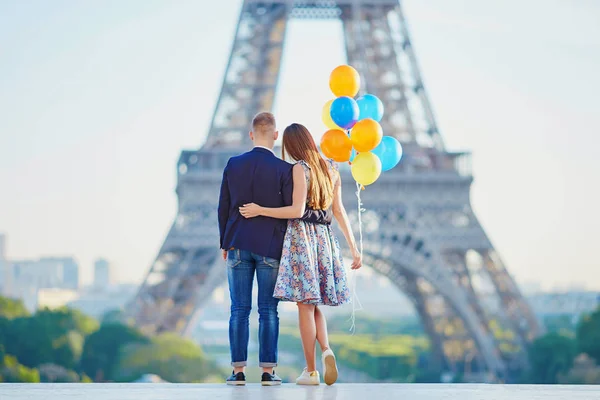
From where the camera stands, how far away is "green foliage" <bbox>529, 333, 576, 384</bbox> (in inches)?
1097

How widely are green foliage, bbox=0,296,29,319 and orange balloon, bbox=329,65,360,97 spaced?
90.4ft

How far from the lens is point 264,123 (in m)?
7.00

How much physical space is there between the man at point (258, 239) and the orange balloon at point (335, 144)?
45.8 inches

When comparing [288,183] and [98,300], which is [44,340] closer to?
[288,183]

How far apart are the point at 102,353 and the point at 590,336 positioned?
1300 cm

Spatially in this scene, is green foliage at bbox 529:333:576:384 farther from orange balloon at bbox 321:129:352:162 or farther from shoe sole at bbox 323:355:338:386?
shoe sole at bbox 323:355:338:386

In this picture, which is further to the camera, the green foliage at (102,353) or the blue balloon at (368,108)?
the green foliage at (102,353)

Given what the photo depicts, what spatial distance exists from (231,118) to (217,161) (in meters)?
1.18

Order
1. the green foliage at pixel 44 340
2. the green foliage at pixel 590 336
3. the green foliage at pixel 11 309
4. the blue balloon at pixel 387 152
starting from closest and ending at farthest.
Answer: the blue balloon at pixel 387 152 → the green foliage at pixel 590 336 → the green foliage at pixel 44 340 → the green foliage at pixel 11 309

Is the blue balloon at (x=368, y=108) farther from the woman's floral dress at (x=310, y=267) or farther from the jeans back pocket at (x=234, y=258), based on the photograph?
the jeans back pocket at (x=234, y=258)

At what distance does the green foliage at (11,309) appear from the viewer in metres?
34.9

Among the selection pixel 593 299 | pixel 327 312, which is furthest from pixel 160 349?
pixel 327 312

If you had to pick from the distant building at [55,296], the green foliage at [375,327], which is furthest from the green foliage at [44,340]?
the distant building at [55,296]

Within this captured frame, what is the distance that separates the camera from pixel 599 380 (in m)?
27.7
